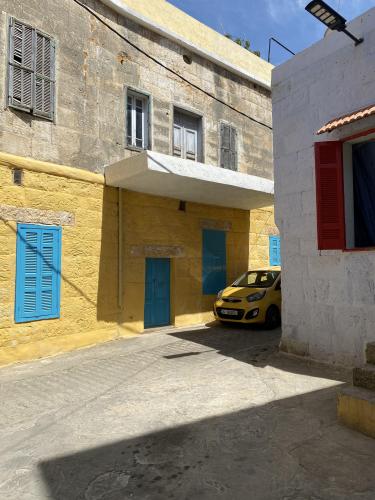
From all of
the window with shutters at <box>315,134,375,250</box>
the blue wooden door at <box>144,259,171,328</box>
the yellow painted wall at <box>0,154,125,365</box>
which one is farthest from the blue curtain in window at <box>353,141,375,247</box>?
the yellow painted wall at <box>0,154,125,365</box>

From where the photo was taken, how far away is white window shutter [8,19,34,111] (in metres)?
7.41

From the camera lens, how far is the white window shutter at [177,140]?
10.5 meters

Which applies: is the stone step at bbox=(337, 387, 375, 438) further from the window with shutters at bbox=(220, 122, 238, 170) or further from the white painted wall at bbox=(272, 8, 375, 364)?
the window with shutters at bbox=(220, 122, 238, 170)

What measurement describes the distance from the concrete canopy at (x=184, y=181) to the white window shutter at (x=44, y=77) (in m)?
1.79

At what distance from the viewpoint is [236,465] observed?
326 cm

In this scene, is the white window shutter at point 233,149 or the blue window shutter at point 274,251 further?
the blue window shutter at point 274,251

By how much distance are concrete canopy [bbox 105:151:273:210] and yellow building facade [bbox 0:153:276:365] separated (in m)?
0.40

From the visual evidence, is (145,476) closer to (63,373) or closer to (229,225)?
(63,373)

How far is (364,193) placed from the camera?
6152mm

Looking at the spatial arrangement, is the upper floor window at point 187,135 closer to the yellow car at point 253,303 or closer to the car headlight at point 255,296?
the yellow car at point 253,303

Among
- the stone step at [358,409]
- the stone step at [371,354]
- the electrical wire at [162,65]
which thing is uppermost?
the electrical wire at [162,65]

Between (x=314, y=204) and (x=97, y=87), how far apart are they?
5.76 m

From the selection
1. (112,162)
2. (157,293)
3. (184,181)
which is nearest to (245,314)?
(157,293)

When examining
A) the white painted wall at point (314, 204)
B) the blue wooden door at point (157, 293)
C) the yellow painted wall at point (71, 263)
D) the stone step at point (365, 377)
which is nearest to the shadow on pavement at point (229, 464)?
the stone step at point (365, 377)
